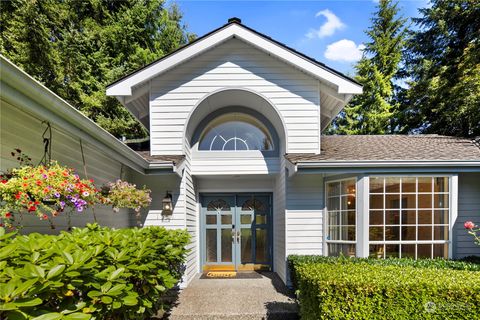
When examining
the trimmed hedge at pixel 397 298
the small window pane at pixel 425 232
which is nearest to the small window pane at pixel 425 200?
the small window pane at pixel 425 232

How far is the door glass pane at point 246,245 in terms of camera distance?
7.40 metres

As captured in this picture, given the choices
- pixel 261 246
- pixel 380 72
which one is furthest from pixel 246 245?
pixel 380 72

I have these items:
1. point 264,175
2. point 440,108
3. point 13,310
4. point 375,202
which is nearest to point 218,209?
point 264,175

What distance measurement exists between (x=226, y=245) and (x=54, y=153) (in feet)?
Answer: 17.3

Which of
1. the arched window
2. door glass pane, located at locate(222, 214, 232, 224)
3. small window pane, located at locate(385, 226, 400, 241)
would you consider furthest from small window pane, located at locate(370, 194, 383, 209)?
door glass pane, located at locate(222, 214, 232, 224)

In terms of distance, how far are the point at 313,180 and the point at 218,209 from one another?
3.09m

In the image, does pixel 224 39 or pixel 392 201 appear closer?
pixel 392 201

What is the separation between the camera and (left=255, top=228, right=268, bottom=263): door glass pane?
7.39m

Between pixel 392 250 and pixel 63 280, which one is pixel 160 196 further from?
pixel 392 250

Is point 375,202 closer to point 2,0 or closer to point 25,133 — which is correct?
point 25,133

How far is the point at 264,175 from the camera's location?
6.91 m

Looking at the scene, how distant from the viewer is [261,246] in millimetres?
7457

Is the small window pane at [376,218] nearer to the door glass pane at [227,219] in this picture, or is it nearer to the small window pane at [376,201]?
the small window pane at [376,201]

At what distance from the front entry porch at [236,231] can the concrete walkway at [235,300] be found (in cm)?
108
